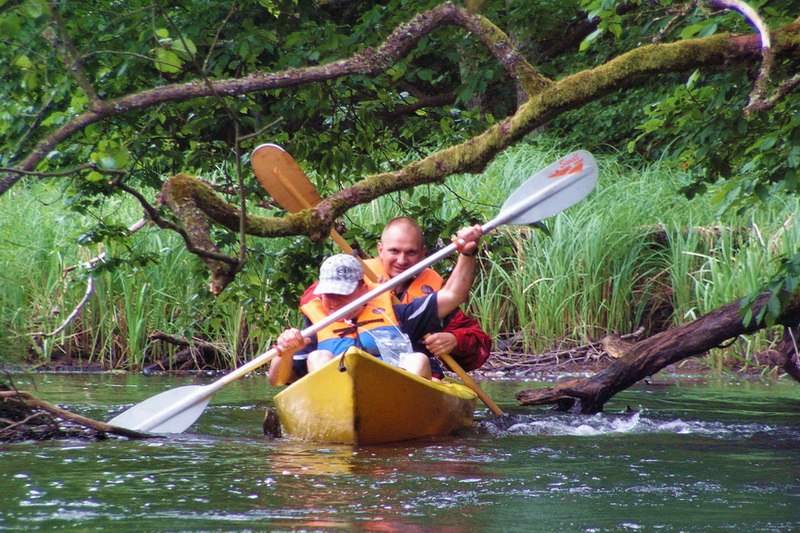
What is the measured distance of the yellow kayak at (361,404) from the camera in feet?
14.4

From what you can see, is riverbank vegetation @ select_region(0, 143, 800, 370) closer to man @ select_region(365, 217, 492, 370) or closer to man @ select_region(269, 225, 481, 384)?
man @ select_region(365, 217, 492, 370)

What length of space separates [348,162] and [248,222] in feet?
7.74

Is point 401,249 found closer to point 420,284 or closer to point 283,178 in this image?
point 420,284

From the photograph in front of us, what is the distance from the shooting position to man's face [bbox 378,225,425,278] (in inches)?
214

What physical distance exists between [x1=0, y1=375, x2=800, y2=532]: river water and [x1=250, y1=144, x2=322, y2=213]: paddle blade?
50.3 inches

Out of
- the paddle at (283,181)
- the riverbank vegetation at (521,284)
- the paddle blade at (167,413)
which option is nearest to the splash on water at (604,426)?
the paddle at (283,181)

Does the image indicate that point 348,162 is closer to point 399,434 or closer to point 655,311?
point 399,434

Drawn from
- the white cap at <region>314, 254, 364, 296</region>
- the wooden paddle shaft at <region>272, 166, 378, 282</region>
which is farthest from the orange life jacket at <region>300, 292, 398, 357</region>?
the wooden paddle shaft at <region>272, 166, 378, 282</region>

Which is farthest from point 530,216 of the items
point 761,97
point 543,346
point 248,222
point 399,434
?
point 543,346

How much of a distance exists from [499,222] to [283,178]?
1.23 meters

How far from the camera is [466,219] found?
5.76 metres

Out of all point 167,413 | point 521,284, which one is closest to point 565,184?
point 167,413

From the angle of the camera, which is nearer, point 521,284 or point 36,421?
point 36,421

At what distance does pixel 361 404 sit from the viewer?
4488 millimetres
